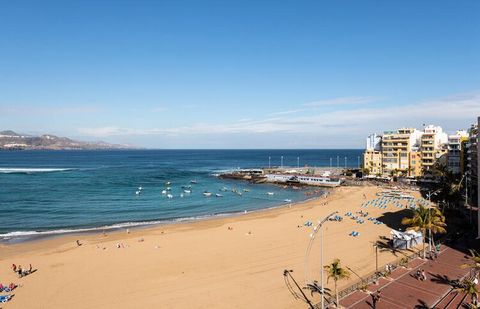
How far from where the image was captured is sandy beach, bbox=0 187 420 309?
25609 millimetres

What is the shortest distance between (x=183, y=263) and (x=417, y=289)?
19634 mm

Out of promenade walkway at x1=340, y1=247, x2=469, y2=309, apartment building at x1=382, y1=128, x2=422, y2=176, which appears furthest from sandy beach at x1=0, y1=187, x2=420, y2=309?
apartment building at x1=382, y1=128, x2=422, y2=176

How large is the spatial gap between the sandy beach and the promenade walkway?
2.94 m

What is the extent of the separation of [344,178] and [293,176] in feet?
50.3

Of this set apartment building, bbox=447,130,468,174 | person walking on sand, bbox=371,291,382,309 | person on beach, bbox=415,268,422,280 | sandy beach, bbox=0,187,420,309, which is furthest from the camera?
apartment building, bbox=447,130,468,174

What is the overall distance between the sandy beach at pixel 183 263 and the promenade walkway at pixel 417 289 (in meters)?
2.94

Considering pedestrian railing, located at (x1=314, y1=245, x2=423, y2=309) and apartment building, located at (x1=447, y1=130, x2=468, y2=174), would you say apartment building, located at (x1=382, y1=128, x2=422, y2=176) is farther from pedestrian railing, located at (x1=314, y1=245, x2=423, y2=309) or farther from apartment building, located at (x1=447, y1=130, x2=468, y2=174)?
pedestrian railing, located at (x1=314, y1=245, x2=423, y2=309)

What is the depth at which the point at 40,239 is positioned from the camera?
4503cm

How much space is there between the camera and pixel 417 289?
978 inches

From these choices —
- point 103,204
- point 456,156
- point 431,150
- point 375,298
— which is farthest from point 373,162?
point 375,298

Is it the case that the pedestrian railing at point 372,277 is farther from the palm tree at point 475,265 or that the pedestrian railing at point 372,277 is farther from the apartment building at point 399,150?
the apartment building at point 399,150

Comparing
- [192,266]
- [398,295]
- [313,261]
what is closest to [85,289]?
[192,266]

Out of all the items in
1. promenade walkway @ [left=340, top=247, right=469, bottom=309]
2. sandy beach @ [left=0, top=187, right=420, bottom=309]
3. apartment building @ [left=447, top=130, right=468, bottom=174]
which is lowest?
sandy beach @ [left=0, top=187, right=420, bottom=309]

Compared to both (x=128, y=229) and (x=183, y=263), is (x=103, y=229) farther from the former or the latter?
(x=183, y=263)
